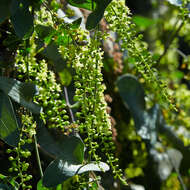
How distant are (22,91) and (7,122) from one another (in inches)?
2.9

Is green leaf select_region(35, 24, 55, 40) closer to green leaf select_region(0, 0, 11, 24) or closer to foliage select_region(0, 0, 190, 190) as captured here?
foliage select_region(0, 0, 190, 190)

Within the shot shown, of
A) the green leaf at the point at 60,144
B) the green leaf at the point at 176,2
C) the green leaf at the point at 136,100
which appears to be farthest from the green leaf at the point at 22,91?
the green leaf at the point at 136,100

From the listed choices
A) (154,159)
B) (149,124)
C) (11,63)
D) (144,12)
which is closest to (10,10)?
(11,63)

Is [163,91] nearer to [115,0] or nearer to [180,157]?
[115,0]

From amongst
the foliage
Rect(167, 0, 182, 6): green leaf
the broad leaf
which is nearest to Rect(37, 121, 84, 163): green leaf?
the foliage

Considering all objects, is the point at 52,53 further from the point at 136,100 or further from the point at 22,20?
the point at 136,100

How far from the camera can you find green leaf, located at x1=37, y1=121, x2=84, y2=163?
2.57 feet

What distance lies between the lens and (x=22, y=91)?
75 centimetres

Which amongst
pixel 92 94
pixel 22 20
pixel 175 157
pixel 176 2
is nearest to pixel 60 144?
pixel 92 94

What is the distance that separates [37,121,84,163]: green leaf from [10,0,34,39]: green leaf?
23 cm

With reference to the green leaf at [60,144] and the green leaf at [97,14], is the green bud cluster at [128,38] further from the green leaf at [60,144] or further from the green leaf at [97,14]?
the green leaf at [60,144]

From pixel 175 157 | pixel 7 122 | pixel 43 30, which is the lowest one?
pixel 175 157

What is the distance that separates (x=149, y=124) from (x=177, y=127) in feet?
0.98

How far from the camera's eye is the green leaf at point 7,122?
0.71 metres
